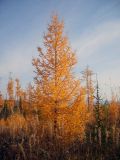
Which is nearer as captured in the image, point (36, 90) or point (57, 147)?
point (57, 147)

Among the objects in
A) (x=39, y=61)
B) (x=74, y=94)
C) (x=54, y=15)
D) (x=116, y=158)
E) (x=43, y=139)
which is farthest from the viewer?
(x=54, y=15)

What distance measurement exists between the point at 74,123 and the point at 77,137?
653mm

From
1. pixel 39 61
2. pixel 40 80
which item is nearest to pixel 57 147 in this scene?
pixel 40 80

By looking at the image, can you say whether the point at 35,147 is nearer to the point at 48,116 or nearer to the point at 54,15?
the point at 48,116

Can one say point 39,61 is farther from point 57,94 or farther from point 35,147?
point 35,147

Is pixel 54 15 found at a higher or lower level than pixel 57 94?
higher

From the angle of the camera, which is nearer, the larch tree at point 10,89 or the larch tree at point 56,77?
the larch tree at point 56,77

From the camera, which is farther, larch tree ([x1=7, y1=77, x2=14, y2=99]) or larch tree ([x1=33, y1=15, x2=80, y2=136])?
larch tree ([x1=7, y1=77, x2=14, y2=99])

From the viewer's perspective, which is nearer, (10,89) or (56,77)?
(56,77)

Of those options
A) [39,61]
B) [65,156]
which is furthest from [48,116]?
[65,156]

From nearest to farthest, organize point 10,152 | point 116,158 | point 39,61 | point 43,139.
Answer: point 116,158 < point 10,152 < point 43,139 < point 39,61

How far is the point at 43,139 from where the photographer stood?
10672 millimetres

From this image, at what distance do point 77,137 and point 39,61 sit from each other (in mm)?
4629

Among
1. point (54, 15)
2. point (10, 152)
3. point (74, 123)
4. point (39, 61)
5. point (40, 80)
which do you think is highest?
point (54, 15)
